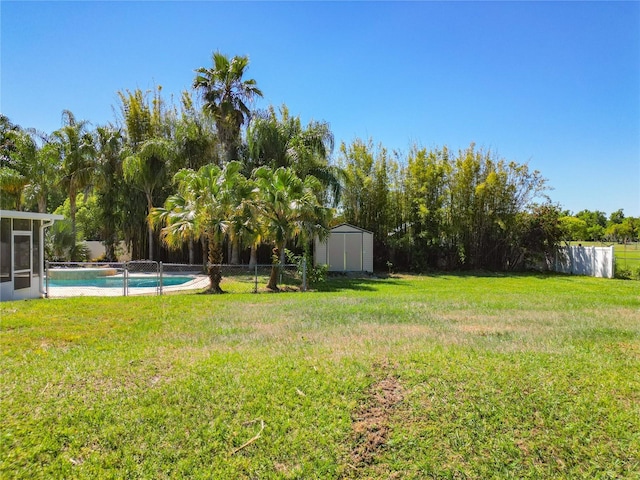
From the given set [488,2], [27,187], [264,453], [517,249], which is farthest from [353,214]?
[264,453]

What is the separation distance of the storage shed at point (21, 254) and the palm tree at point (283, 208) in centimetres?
542

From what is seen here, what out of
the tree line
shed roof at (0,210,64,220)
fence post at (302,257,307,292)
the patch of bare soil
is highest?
the tree line

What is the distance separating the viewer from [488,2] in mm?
8836

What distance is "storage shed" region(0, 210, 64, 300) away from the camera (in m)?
9.25

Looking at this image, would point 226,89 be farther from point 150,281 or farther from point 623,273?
point 623,273

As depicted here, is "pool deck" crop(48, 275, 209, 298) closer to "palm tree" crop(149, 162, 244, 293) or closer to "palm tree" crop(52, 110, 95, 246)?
"palm tree" crop(149, 162, 244, 293)

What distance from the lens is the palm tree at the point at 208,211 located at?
415 inches

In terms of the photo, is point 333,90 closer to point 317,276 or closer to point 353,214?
point 317,276

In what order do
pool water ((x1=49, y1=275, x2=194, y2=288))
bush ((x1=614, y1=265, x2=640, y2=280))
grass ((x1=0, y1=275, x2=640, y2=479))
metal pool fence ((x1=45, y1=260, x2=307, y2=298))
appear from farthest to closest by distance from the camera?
Answer: bush ((x1=614, y1=265, x2=640, y2=280)), pool water ((x1=49, y1=275, x2=194, y2=288)), metal pool fence ((x1=45, y1=260, x2=307, y2=298)), grass ((x1=0, y1=275, x2=640, y2=479))

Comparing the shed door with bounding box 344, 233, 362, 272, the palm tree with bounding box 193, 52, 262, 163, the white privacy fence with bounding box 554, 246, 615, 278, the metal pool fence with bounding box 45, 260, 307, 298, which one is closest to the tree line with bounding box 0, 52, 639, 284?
the palm tree with bounding box 193, 52, 262, 163

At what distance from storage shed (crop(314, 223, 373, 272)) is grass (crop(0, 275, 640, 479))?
12.7 metres

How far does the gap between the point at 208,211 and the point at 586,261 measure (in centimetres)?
1656

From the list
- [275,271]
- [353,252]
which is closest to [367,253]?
[353,252]

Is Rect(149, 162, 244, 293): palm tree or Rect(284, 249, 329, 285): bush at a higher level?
Rect(149, 162, 244, 293): palm tree
